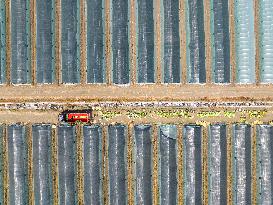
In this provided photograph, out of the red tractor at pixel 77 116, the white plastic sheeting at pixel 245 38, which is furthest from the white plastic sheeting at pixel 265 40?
the red tractor at pixel 77 116

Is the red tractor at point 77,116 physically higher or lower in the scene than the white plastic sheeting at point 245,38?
lower

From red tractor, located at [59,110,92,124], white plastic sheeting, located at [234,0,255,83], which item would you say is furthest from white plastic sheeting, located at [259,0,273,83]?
red tractor, located at [59,110,92,124]

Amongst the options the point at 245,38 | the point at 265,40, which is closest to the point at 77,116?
the point at 245,38

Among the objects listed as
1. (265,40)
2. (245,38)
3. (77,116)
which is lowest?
(77,116)

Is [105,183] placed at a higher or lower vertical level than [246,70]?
lower

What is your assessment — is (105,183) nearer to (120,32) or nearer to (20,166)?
(20,166)

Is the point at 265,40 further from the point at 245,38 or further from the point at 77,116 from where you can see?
the point at 77,116

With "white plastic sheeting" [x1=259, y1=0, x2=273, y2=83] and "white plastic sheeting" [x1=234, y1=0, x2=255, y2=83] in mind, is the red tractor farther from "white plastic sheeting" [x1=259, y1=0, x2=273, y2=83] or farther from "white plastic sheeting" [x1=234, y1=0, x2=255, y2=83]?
"white plastic sheeting" [x1=259, y1=0, x2=273, y2=83]

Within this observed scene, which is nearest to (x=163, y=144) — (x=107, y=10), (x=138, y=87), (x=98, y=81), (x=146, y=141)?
(x=146, y=141)

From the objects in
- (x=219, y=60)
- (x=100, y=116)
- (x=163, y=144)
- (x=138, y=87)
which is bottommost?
(x=163, y=144)

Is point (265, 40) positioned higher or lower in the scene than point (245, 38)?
lower

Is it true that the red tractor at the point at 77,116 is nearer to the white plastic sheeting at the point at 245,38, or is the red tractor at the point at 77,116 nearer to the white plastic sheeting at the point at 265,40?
the white plastic sheeting at the point at 245,38
